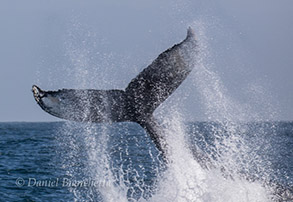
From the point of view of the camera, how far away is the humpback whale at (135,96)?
6.41m

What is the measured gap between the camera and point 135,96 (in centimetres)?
692

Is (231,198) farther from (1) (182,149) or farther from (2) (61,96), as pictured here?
(2) (61,96)

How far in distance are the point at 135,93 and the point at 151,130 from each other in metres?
0.62

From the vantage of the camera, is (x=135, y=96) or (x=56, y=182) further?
(x=56, y=182)

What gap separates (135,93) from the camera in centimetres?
688

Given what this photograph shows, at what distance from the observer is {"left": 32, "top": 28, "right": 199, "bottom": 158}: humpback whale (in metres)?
6.41

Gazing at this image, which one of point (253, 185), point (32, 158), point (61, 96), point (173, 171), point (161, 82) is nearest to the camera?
point (61, 96)

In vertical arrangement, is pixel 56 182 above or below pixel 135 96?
above

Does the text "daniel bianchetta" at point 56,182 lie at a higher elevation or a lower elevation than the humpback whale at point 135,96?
higher

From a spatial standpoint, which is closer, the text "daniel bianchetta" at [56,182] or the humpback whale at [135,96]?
the humpback whale at [135,96]

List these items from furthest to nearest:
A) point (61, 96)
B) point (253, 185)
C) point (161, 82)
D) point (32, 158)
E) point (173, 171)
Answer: point (32, 158) < point (173, 171) < point (253, 185) < point (161, 82) < point (61, 96)

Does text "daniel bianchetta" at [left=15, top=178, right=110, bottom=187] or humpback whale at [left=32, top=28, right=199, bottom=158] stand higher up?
text "daniel bianchetta" at [left=15, top=178, right=110, bottom=187]

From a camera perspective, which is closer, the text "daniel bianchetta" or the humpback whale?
the humpback whale

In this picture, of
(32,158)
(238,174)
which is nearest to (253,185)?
(238,174)
